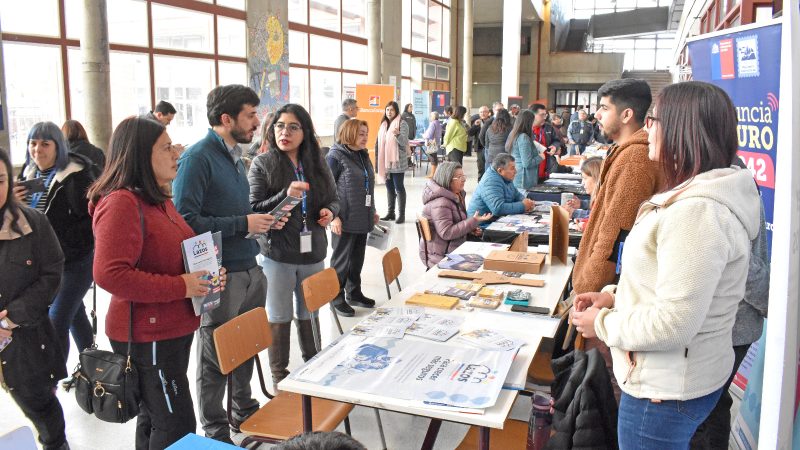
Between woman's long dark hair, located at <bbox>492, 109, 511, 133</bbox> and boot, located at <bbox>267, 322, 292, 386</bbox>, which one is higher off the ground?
woman's long dark hair, located at <bbox>492, 109, 511, 133</bbox>

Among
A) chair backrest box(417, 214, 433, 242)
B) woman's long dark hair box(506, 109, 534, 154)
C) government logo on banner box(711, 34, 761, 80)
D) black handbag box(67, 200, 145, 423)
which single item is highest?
government logo on banner box(711, 34, 761, 80)

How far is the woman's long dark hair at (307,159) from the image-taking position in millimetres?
3320

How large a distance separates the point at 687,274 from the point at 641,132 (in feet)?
3.72

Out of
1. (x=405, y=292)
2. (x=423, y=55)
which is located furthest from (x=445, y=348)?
(x=423, y=55)

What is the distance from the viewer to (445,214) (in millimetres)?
4504

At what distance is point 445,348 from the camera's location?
7.57 feet

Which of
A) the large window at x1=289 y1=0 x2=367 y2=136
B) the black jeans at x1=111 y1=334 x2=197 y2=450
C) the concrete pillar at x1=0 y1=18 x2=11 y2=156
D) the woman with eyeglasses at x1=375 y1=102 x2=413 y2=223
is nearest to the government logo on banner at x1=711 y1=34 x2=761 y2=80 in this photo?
the black jeans at x1=111 y1=334 x2=197 y2=450

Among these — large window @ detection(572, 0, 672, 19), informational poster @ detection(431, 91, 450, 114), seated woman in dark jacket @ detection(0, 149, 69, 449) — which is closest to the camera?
seated woman in dark jacket @ detection(0, 149, 69, 449)

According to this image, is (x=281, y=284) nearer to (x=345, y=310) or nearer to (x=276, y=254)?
(x=276, y=254)

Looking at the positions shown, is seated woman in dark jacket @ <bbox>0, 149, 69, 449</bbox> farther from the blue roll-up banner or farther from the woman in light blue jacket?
the woman in light blue jacket

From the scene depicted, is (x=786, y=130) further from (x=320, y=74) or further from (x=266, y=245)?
(x=320, y=74)

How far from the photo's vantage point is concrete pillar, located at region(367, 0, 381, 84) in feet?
46.9

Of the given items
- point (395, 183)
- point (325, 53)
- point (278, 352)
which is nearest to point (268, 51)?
point (325, 53)

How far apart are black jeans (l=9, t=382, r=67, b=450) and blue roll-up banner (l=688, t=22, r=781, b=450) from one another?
2669mm
